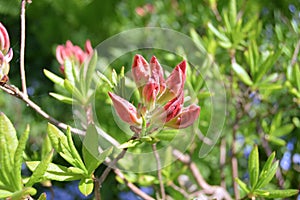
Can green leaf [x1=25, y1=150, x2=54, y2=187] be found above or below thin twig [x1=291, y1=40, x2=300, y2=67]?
above

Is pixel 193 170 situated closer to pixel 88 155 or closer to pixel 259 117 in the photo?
pixel 259 117

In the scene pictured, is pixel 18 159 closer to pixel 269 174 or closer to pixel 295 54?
pixel 269 174

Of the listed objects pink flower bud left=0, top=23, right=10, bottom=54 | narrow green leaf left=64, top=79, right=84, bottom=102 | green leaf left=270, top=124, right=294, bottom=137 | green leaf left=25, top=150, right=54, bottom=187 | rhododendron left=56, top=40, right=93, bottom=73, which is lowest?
green leaf left=270, top=124, right=294, bottom=137

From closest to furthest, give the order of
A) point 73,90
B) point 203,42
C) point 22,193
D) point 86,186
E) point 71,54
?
point 22,193 < point 86,186 < point 73,90 < point 71,54 < point 203,42

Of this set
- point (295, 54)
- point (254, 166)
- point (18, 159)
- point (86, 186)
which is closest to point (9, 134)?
point (18, 159)

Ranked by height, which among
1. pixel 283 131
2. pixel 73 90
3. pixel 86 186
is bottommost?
pixel 283 131

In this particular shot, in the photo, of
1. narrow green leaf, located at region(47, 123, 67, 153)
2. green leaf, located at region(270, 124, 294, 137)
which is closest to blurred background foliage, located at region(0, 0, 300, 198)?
green leaf, located at region(270, 124, 294, 137)

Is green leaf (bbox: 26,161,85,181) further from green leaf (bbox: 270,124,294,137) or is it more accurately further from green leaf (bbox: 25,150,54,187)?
green leaf (bbox: 270,124,294,137)
